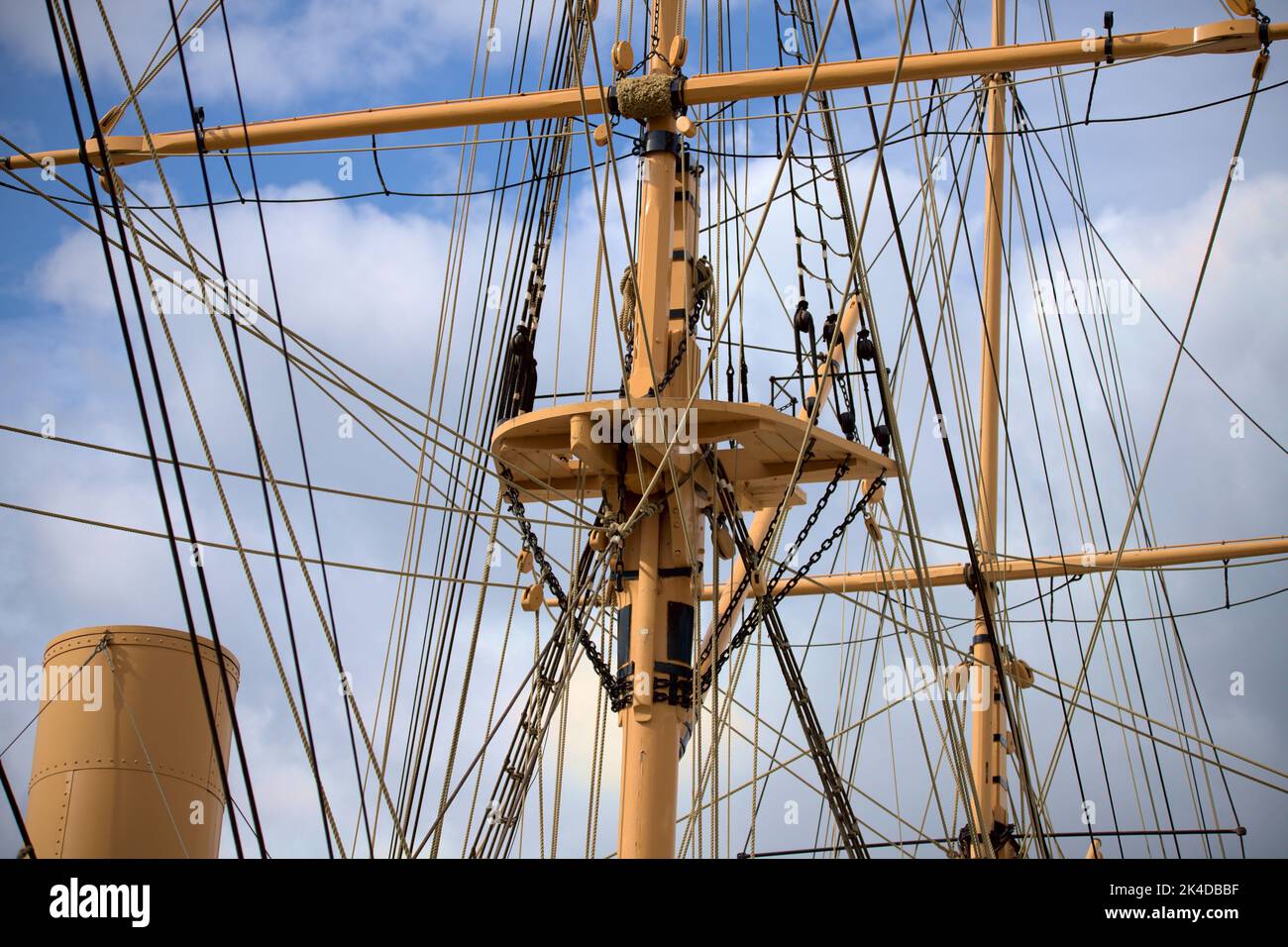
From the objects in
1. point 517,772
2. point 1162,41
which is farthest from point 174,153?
point 1162,41

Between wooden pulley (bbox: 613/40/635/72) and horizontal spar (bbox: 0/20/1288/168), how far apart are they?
0.27m

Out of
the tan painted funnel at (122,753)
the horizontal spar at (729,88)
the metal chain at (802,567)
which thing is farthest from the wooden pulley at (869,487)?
the tan painted funnel at (122,753)

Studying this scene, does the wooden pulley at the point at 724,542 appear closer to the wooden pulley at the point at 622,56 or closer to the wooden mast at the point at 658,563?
the wooden mast at the point at 658,563

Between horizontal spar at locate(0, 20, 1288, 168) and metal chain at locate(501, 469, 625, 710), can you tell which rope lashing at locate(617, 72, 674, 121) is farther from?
metal chain at locate(501, 469, 625, 710)

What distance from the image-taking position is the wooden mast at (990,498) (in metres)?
16.1

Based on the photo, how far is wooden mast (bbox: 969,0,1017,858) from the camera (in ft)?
52.9

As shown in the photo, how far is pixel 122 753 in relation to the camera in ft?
26.6

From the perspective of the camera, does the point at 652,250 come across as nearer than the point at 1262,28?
No
